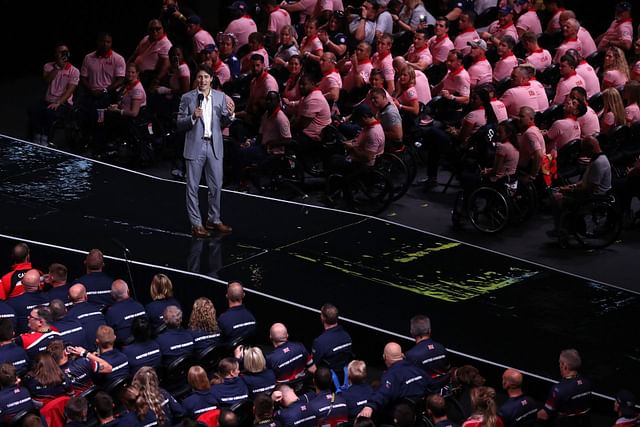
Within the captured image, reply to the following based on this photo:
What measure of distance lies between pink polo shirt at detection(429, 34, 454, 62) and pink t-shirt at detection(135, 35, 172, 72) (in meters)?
3.16

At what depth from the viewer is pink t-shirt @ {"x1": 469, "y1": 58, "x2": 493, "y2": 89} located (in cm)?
1434

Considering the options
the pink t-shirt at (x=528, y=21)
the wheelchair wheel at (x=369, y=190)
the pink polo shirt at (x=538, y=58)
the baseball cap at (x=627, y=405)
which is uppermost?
the pink t-shirt at (x=528, y=21)

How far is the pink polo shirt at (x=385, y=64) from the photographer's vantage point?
47.4 feet

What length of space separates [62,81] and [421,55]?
413cm

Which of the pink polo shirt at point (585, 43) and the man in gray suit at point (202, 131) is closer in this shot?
the man in gray suit at point (202, 131)

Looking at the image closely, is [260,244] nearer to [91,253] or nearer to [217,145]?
[217,145]

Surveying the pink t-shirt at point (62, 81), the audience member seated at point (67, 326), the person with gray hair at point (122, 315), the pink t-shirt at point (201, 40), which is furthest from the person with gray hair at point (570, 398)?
the pink t-shirt at point (201, 40)

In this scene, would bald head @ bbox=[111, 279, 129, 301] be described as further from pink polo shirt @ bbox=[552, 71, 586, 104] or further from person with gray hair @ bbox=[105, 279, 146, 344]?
pink polo shirt @ bbox=[552, 71, 586, 104]

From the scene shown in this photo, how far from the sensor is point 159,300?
9.84m

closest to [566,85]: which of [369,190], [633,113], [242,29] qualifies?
[633,113]

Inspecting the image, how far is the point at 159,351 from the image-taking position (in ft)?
30.5

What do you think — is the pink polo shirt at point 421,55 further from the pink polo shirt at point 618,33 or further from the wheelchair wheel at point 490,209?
the wheelchair wheel at point 490,209

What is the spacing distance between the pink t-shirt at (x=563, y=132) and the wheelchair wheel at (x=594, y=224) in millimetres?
859

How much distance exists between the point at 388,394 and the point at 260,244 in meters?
3.05
